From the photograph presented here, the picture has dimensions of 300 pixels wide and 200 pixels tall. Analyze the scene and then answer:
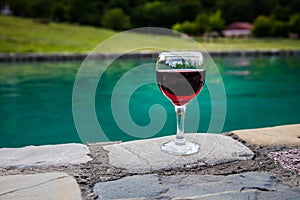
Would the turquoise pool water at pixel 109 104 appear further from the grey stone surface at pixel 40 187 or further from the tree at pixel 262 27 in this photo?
the tree at pixel 262 27

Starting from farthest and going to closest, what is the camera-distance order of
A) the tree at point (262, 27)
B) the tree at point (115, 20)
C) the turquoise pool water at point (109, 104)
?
the tree at point (115, 20)
the tree at point (262, 27)
the turquoise pool water at point (109, 104)

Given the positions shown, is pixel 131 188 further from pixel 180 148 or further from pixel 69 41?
pixel 69 41

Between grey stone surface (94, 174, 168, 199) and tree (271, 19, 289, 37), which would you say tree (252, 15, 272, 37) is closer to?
tree (271, 19, 289, 37)

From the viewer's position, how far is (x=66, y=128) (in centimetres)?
400

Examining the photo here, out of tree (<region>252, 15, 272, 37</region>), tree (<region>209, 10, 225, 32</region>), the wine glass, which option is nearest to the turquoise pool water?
the wine glass

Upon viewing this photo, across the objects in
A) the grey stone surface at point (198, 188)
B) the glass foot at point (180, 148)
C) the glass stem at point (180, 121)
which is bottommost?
the grey stone surface at point (198, 188)

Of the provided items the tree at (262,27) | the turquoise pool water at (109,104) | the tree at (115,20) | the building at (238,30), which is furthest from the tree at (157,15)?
the turquoise pool water at (109,104)

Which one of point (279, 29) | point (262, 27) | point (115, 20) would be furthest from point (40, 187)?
point (115, 20)

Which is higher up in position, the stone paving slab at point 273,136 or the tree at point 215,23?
the tree at point 215,23

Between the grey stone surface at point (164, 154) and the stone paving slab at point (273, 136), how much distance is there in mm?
90

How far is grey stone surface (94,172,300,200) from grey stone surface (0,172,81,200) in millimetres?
81

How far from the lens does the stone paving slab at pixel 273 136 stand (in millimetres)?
1458

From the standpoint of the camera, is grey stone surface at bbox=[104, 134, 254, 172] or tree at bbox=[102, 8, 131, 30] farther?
tree at bbox=[102, 8, 131, 30]

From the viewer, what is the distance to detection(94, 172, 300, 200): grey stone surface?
1.01 metres
